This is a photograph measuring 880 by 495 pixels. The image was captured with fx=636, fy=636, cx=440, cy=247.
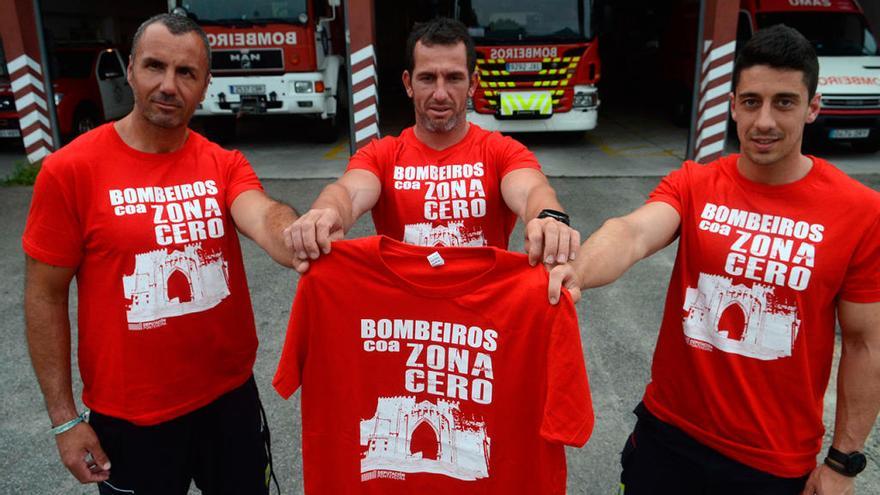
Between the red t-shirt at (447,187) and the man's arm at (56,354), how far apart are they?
3.80 feet

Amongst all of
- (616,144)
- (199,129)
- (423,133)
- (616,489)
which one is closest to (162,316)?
(423,133)

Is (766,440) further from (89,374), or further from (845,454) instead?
(89,374)

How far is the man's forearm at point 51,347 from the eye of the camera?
2.07 meters

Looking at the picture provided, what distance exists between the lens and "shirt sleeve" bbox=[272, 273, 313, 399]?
1.93 metres

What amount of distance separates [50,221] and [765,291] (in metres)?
2.27

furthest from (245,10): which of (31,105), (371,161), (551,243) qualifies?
(551,243)

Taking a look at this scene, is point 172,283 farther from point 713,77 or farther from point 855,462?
point 713,77

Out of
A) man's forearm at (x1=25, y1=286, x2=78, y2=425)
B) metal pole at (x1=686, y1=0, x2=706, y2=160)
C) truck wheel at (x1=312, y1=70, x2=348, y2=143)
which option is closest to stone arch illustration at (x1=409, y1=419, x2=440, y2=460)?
man's forearm at (x1=25, y1=286, x2=78, y2=425)

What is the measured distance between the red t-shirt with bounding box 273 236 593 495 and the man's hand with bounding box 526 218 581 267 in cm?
5

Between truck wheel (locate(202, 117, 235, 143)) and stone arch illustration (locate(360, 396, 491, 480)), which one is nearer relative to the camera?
stone arch illustration (locate(360, 396, 491, 480))

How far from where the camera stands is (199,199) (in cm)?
217

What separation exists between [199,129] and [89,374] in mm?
13971

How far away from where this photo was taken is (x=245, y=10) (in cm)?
1078

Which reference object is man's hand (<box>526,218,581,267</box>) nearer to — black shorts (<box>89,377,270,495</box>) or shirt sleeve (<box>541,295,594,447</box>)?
shirt sleeve (<box>541,295,594,447</box>)
